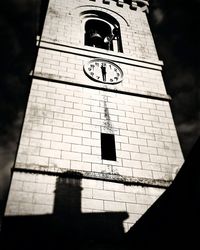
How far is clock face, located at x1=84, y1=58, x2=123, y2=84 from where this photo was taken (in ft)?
31.5

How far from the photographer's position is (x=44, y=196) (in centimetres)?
625

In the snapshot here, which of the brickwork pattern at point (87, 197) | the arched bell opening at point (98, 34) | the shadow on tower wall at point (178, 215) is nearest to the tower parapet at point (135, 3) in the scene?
the arched bell opening at point (98, 34)

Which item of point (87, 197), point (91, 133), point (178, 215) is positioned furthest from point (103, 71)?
point (178, 215)

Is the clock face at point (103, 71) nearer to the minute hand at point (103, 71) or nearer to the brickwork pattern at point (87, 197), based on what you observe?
the minute hand at point (103, 71)

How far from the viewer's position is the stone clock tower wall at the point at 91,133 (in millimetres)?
6484

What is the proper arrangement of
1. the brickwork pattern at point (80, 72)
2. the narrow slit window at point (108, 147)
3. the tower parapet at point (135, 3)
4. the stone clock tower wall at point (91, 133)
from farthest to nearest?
the tower parapet at point (135, 3)
the brickwork pattern at point (80, 72)
the narrow slit window at point (108, 147)
the stone clock tower wall at point (91, 133)

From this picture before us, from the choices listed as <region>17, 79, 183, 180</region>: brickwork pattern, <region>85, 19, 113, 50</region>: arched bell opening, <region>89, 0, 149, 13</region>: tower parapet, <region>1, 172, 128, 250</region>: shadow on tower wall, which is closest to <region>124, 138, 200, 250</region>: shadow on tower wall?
<region>1, 172, 128, 250</region>: shadow on tower wall

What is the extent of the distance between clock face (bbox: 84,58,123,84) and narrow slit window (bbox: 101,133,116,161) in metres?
2.26

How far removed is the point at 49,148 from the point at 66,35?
578cm

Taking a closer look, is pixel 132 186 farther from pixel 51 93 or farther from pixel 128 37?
pixel 128 37

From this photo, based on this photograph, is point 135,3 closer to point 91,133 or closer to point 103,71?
point 103,71

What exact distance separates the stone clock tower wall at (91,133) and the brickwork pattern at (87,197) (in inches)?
0.8

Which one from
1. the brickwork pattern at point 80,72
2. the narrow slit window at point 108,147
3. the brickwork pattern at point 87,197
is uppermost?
the brickwork pattern at point 80,72

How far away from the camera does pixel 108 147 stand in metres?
8.01
